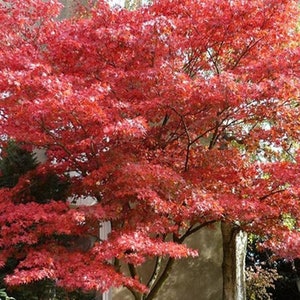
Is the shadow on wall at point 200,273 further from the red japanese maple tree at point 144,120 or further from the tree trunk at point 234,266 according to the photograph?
→ the red japanese maple tree at point 144,120

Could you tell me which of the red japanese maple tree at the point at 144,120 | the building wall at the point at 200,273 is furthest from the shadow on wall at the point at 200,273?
the red japanese maple tree at the point at 144,120

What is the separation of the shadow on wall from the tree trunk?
676 mm

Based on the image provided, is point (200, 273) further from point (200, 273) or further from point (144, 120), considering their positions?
point (144, 120)

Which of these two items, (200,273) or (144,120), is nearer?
(144,120)

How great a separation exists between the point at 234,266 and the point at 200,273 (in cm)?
98

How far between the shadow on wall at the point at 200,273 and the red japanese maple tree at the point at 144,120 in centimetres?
306

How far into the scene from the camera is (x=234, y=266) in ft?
30.0

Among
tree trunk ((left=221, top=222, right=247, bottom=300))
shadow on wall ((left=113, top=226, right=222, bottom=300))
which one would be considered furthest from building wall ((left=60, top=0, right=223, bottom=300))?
tree trunk ((left=221, top=222, right=247, bottom=300))

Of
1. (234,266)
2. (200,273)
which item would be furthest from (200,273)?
(234,266)

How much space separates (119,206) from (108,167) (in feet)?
1.89

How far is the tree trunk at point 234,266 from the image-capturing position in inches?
359

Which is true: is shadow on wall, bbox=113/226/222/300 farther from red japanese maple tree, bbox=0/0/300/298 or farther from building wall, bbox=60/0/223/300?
red japanese maple tree, bbox=0/0/300/298

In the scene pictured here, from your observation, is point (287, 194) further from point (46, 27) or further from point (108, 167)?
point (46, 27)

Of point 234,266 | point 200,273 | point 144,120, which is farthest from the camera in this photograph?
point 200,273
